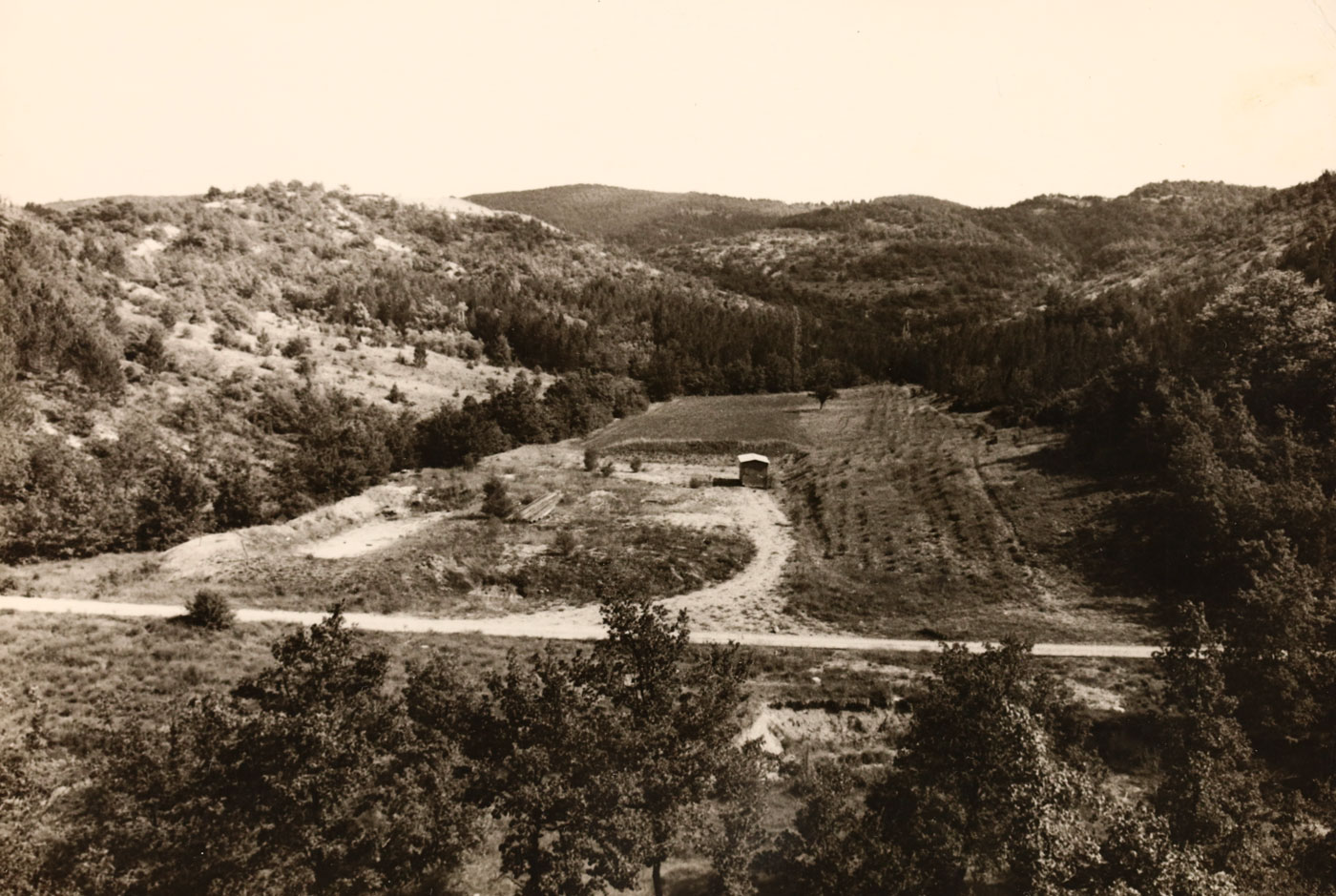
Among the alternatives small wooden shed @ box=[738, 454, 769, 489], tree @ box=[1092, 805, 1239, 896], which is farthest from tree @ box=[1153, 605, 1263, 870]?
small wooden shed @ box=[738, 454, 769, 489]

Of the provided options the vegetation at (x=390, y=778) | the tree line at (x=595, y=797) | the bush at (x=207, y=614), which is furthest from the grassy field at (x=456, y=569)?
the vegetation at (x=390, y=778)

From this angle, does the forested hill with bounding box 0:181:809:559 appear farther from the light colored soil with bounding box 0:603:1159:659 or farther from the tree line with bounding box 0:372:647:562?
the light colored soil with bounding box 0:603:1159:659

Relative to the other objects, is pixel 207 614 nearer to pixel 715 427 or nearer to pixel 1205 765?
pixel 1205 765

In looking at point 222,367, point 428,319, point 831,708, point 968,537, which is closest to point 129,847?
point 831,708

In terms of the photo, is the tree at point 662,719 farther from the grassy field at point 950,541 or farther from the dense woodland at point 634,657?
the grassy field at point 950,541

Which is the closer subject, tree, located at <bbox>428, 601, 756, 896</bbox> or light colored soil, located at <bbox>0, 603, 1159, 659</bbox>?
tree, located at <bbox>428, 601, 756, 896</bbox>

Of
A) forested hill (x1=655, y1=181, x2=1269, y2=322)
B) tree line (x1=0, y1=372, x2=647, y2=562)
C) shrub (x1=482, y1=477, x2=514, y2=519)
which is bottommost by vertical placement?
shrub (x1=482, y1=477, x2=514, y2=519)

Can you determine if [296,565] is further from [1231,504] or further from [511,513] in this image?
[1231,504]
